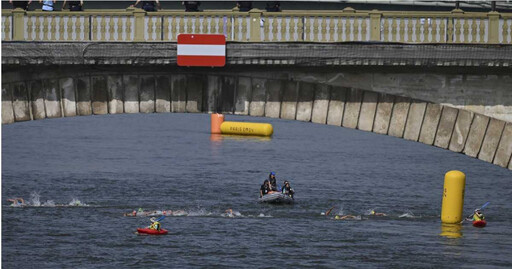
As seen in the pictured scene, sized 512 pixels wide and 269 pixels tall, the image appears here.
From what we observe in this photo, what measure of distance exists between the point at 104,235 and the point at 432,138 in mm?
24633

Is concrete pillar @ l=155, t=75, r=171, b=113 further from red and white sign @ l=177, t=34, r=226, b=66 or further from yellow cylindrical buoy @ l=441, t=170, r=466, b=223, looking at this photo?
yellow cylindrical buoy @ l=441, t=170, r=466, b=223

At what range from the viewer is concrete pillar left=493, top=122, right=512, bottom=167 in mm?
28719

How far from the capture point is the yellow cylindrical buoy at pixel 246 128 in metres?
105

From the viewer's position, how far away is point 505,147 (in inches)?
1134

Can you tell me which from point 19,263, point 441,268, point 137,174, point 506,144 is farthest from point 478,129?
point 137,174

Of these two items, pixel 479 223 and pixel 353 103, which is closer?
pixel 353 103

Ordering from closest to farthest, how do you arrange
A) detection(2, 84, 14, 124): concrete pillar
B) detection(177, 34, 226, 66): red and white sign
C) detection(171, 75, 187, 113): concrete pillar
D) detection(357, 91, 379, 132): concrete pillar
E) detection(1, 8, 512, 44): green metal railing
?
detection(177, 34, 226, 66): red and white sign < detection(357, 91, 379, 132): concrete pillar < detection(1, 8, 512, 44): green metal railing < detection(2, 84, 14, 124): concrete pillar < detection(171, 75, 187, 113): concrete pillar

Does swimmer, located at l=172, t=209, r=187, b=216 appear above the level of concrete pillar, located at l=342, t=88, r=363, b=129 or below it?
below

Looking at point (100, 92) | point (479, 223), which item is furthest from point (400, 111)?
point (479, 223)

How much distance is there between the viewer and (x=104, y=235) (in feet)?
167

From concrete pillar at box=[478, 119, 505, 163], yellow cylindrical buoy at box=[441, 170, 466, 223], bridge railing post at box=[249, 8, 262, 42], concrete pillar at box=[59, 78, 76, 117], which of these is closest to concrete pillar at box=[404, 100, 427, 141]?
concrete pillar at box=[478, 119, 505, 163]

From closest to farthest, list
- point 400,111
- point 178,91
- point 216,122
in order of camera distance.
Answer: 1. point 400,111
2. point 178,91
3. point 216,122

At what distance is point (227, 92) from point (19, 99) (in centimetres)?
572

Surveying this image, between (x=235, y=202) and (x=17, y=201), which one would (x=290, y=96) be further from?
(x=17, y=201)
